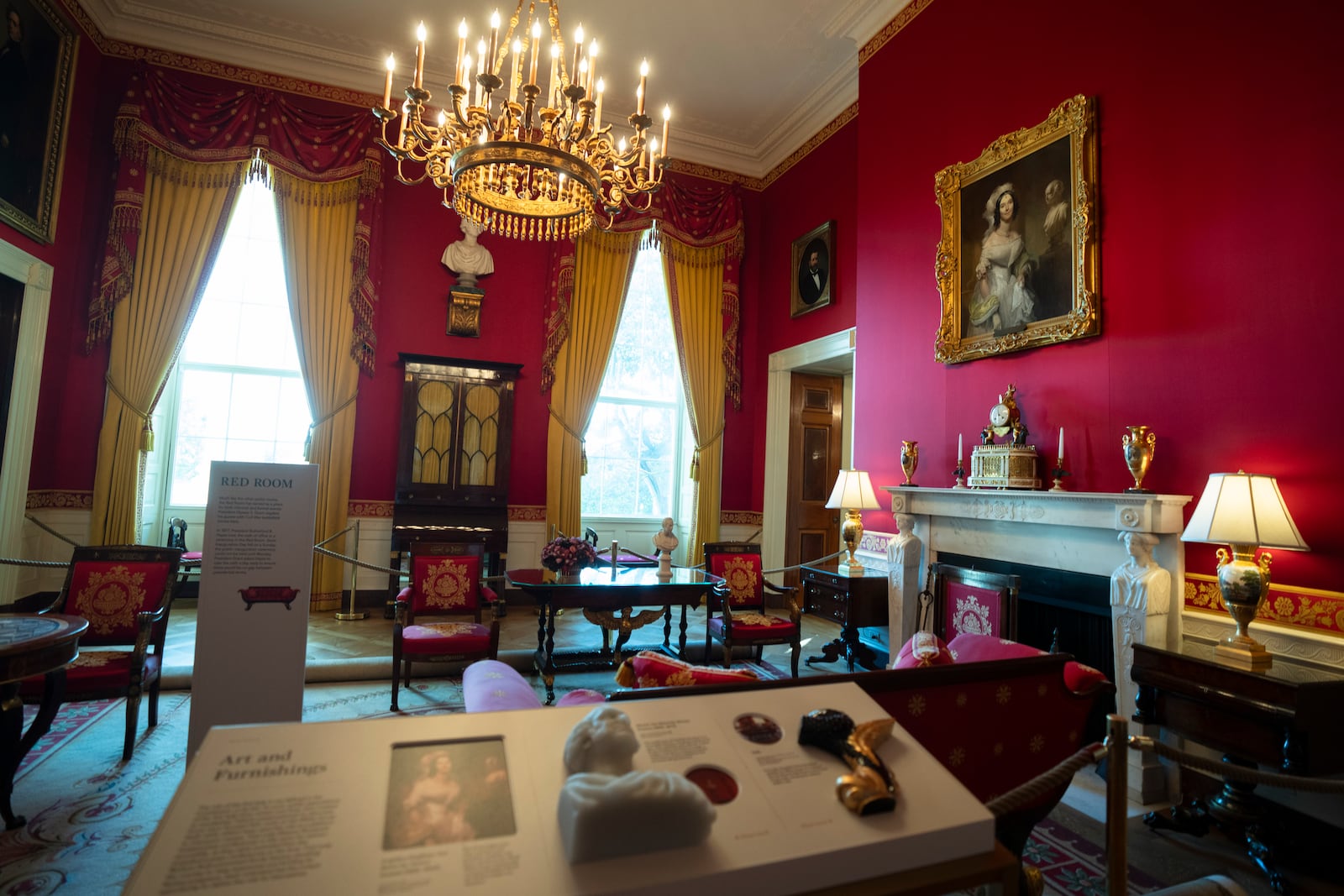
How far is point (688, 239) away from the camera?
25.0 feet

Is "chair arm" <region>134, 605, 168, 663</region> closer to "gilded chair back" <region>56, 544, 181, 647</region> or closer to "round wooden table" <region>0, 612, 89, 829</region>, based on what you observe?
"gilded chair back" <region>56, 544, 181, 647</region>

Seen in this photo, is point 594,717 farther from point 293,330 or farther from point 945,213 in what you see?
point 293,330

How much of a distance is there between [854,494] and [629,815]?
427cm

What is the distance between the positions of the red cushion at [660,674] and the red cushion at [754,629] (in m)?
2.56

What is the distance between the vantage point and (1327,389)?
266 centimetres

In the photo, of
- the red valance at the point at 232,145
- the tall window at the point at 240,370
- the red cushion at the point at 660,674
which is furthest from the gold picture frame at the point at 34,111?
the red cushion at the point at 660,674

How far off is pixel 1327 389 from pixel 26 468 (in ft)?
26.6

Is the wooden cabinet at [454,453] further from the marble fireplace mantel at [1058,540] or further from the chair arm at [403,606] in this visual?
the marble fireplace mantel at [1058,540]

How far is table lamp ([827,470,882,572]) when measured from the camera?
4848 millimetres

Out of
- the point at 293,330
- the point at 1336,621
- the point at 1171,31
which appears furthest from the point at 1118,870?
the point at 293,330

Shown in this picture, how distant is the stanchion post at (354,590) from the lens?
5.88m

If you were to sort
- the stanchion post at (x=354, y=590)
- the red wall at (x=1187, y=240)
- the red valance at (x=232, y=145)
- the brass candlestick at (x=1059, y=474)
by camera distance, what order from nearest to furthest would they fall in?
the red wall at (x=1187, y=240), the brass candlestick at (x=1059, y=474), the red valance at (x=232, y=145), the stanchion post at (x=354, y=590)

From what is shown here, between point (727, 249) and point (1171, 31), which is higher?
point (727, 249)

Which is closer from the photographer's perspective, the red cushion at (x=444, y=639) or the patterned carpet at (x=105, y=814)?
the patterned carpet at (x=105, y=814)
